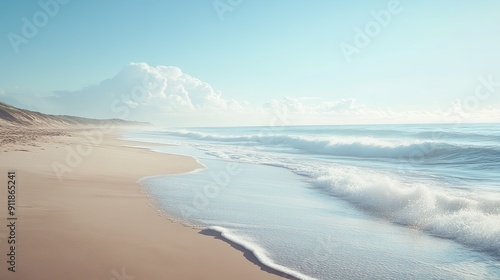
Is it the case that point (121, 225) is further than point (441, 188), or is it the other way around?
point (441, 188)

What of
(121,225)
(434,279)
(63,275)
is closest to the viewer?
(63,275)

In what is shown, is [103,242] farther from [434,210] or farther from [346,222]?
[434,210]

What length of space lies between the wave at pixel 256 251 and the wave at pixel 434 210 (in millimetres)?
3124

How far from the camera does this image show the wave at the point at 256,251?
375 centimetres

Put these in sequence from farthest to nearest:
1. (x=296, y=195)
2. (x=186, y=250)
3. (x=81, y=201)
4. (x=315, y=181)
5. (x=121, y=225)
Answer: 1. (x=315, y=181)
2. (x=296, y=195)
3. (x=81, y=201)
4. (x=121, y=225)
5. (x=186, y=250)

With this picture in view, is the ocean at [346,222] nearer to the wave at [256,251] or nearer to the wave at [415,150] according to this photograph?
the wave at [256,251]

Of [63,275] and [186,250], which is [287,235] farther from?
[63,275]

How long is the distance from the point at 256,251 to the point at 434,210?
4.33 meters

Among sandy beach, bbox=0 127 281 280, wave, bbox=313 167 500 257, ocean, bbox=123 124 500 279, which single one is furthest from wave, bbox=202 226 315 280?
wave, bbox=313 167 500 257

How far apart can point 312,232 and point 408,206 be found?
2922mm

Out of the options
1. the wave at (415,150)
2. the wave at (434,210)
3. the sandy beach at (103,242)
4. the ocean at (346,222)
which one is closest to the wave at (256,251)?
the ocean at (346,222)

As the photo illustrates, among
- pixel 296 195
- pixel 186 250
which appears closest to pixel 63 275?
pixel 186 250

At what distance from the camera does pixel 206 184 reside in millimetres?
9570

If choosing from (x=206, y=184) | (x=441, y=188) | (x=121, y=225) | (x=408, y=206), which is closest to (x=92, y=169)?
(x=206, y=184)
